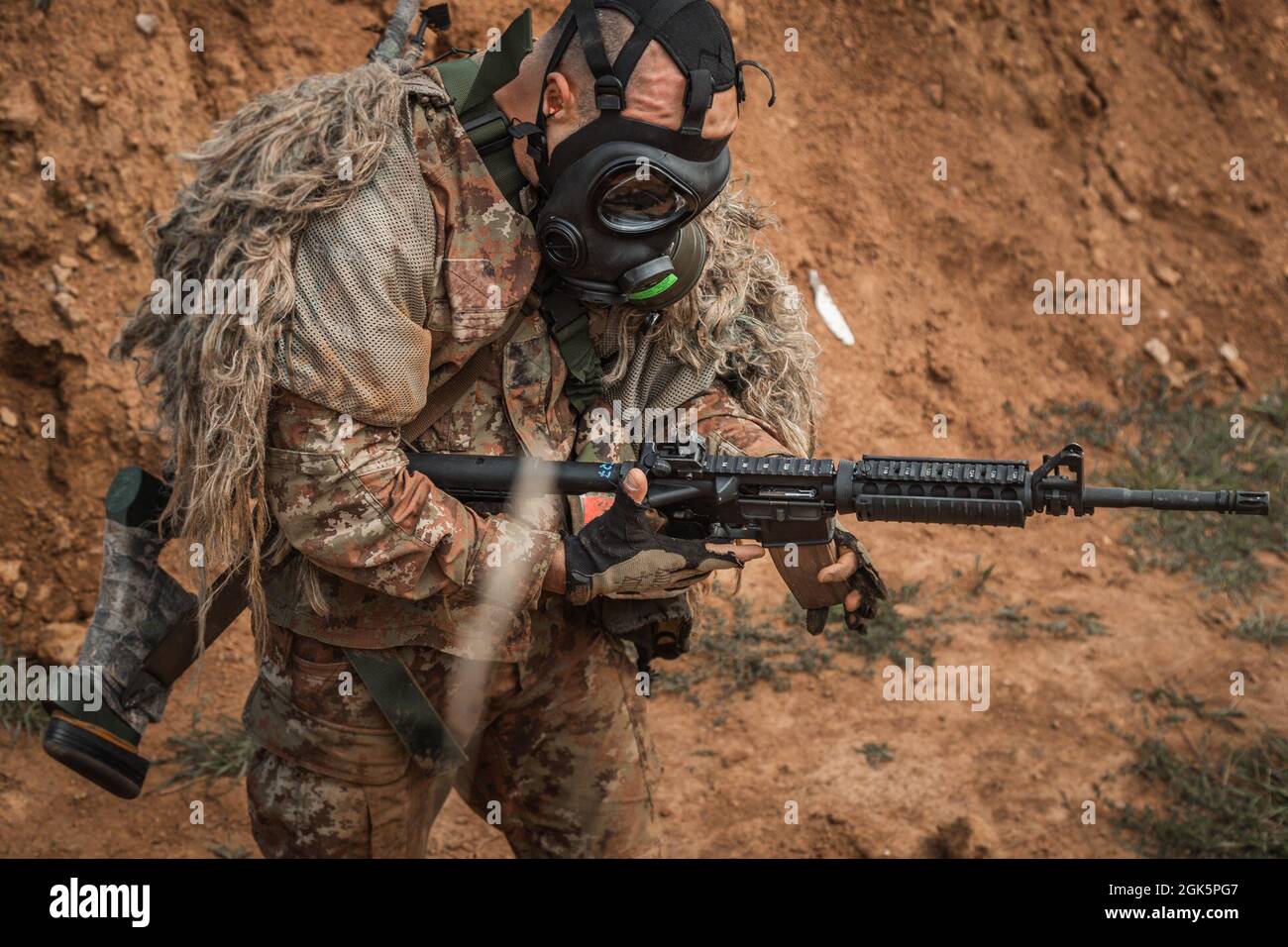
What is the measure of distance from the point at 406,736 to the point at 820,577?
37.0 inches

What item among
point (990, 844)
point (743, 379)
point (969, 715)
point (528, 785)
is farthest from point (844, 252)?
point (528, 785)

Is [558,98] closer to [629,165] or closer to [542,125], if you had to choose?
[542,125]

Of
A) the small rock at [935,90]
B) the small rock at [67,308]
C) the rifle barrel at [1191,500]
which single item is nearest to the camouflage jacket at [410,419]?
the rifle barrel at [1191,500]

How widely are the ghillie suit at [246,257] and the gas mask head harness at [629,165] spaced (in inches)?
13.9

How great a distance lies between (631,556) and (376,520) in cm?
50

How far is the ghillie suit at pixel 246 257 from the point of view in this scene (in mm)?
2715

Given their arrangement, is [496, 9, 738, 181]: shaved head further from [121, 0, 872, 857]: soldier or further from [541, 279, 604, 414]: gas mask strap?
[541, 279, 604, 414]: gas mask strap

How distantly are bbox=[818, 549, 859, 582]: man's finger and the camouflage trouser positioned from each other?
0.56 meters

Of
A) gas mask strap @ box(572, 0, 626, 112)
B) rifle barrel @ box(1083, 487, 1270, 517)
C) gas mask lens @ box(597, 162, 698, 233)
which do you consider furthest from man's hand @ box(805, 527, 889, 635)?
gas mask strap @ box(572, 0, 626, 112)

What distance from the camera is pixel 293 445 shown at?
2.80 m

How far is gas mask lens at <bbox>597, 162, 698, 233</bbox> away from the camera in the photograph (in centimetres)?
278

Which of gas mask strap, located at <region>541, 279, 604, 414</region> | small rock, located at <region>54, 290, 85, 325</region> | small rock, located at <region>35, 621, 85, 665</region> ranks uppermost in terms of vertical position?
small rock, located at <region>54, 290, 85, 325</region>

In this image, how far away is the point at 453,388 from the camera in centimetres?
303

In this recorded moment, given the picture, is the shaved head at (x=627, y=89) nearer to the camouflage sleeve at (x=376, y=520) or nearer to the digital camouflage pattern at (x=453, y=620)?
the digital camouflage pattern at (x=453, y=620)
